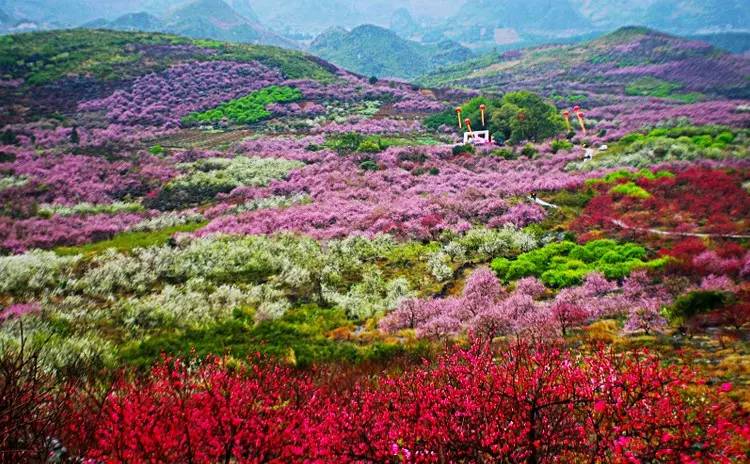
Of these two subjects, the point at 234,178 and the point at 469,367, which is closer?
the point at 469,367

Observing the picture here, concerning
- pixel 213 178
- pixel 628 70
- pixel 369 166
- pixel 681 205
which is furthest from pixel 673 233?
pixel 628 70

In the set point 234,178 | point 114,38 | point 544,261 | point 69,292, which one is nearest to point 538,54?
point 114,38

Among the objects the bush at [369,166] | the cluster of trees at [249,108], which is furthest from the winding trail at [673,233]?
the cluster of trees at [249,108]

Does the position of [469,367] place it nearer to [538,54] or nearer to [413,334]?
[413,334]

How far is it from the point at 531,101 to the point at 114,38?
64251 mm

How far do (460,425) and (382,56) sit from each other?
18777cm

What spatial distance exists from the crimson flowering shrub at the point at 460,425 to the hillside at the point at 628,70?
64295mm

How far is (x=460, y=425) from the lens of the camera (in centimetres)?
568

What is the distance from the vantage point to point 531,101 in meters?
45.3

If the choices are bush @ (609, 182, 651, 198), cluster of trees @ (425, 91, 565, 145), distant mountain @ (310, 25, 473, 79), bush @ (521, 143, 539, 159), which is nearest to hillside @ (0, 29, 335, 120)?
cluster of trees @ (425, 91, 565, 145)

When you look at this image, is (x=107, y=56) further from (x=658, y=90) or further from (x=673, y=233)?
(x=658, y=90)

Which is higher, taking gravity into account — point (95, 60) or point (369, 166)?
point (95, 60)

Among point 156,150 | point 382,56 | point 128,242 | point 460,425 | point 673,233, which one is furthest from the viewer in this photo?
point 382,56

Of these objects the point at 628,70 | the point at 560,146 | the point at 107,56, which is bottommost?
the point at 560,146
